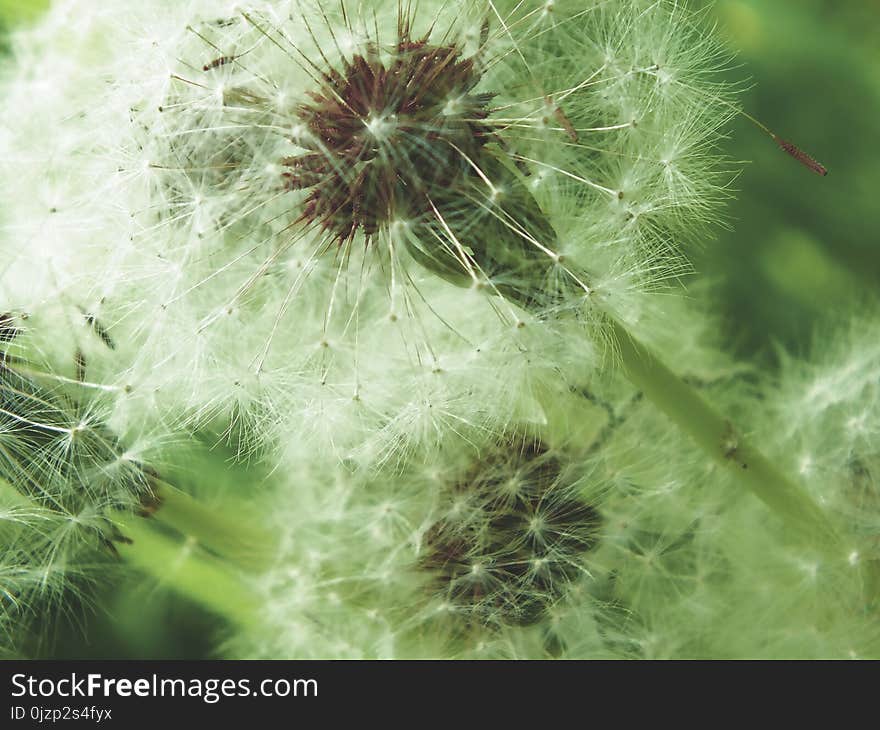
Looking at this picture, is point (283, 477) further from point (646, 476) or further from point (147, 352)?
point (646, 476)

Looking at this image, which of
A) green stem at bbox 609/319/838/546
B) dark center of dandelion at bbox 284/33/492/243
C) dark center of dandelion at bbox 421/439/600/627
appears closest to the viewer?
dark center of dandelion at bbox 284/33/492/243

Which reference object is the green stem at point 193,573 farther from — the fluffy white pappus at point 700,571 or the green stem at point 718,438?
the green stem at point 718,438

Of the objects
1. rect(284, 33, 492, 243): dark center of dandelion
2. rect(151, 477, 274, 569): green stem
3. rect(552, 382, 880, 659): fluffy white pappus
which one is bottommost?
rect(552, 382, 880, 659): fluffy white pappus

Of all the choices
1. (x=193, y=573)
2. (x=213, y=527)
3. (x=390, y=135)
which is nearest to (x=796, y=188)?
(x=390, y=135)

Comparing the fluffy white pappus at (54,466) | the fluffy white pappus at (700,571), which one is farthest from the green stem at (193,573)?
the fluffy white pappus at (700,571)

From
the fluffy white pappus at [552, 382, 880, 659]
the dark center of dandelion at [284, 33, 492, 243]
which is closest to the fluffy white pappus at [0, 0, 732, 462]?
the dark center of dandelion at [284, 33, 492, 243]

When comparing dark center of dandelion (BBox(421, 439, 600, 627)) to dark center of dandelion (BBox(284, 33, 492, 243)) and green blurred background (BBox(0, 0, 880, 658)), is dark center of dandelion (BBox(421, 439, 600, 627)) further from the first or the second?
green blurred background (BBox(0, 0, 880, 658))

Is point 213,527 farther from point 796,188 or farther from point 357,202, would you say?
point 796,188

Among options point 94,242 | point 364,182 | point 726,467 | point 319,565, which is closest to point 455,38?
point 364,182
